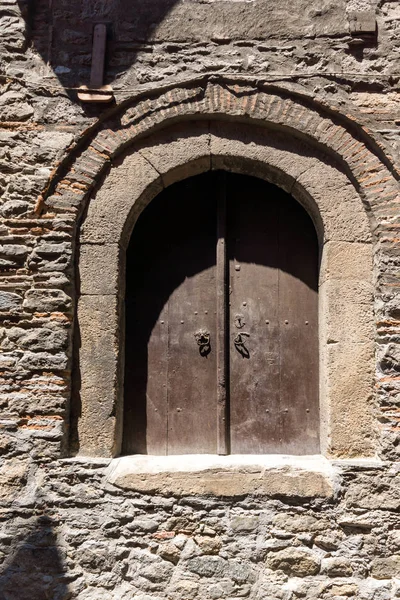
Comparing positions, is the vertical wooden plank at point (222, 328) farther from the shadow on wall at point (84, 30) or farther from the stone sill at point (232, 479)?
the shadow on wall at point (84, 30)

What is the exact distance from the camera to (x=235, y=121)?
3.46 m

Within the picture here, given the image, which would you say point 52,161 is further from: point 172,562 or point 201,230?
point 172,562

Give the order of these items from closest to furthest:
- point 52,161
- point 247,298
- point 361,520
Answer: point 361,520 < point 52,161 < point 247,298

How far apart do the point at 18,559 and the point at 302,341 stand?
2263 millimetres

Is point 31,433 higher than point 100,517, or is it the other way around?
point 31,433

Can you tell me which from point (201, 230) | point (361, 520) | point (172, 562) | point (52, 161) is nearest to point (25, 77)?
point (52, 161)

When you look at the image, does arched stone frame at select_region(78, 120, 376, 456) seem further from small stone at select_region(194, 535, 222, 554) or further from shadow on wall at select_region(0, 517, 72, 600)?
small stone at select_region(194, 535, 222, 554)

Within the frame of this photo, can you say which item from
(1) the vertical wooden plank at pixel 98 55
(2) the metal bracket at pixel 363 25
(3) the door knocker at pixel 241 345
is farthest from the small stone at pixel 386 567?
(1) the vertical wooden plank at pixel 98 55

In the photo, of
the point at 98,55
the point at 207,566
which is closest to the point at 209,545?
the point at 207,566

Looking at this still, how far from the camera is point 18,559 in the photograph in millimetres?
3027

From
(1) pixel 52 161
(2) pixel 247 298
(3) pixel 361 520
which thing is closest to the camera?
(3) pixel 361 520

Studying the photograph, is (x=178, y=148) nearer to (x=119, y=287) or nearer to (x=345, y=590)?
(x=119, y=287)

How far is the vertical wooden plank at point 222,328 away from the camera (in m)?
3.41

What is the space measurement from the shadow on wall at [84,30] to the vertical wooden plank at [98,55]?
0.05 m
